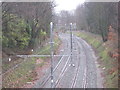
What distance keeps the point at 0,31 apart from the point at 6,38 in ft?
5.69

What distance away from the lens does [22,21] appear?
3011 cm

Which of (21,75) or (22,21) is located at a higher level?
(22,21)

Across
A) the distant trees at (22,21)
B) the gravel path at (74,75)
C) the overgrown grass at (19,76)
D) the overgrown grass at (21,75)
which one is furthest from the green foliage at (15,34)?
the gravel path at (74,75)

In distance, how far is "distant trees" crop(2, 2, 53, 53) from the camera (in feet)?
78.1

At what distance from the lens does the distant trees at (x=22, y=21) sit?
23.8 meters

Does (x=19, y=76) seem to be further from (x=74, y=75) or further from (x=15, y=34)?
(x=15, y=34)

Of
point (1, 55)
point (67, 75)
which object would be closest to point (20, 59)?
point (1, 55)

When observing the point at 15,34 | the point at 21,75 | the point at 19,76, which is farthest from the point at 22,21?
the point at 19,76

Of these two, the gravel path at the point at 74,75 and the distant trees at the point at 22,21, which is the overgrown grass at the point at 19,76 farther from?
the distant trees at the point at 22,21

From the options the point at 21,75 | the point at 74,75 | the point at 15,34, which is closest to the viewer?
the point at 21,75

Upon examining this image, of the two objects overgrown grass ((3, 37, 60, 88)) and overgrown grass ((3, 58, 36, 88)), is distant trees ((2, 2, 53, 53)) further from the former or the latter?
overgrown grass ((3, 58, 36, 88))

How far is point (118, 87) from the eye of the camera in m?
16.8

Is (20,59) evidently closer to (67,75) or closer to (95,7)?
(67,75)

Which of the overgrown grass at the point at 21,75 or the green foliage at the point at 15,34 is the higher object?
the green foliage at the point at 15,34
